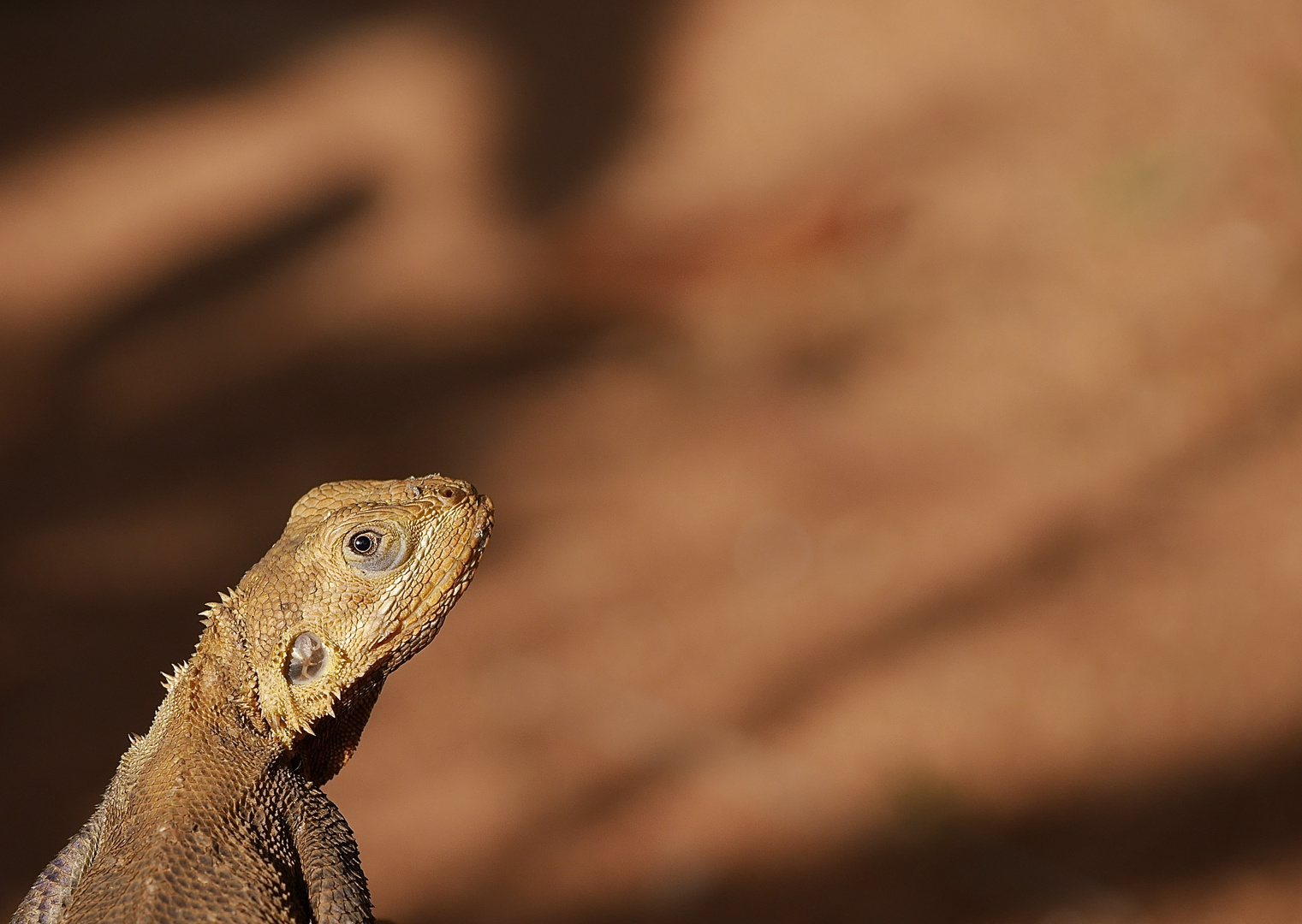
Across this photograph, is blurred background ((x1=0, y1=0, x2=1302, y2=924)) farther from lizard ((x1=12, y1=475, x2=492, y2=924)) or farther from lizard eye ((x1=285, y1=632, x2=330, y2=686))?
lizard eye ((x1=285, y1=632, x2=330, y2=686))

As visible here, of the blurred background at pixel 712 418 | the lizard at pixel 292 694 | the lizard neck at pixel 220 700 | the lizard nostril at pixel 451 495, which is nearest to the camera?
the lizard at pixel 292 694

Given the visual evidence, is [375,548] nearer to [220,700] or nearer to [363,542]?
[363,542]

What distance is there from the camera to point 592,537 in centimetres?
843

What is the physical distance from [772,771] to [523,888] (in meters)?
1.59

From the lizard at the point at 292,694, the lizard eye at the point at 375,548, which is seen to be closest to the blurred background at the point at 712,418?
the lizard at the point at 292,694

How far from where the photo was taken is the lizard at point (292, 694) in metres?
3.12

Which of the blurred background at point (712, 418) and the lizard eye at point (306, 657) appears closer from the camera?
the lizard eye at point (306, 657)

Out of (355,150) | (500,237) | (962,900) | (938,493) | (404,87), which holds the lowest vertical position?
(962,900)

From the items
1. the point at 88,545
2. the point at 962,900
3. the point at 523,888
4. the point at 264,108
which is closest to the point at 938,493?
the point at 962,900

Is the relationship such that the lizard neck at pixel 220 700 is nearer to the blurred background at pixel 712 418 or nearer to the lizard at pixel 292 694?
the lizard at pixel 292 694

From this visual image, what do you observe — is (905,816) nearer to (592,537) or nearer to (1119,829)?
(1119,829)

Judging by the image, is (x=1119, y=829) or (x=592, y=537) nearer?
(x=1119, y=829)

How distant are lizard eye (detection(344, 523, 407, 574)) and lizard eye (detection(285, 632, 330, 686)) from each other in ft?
0.81

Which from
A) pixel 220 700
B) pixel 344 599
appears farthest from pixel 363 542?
pixel 220 700
